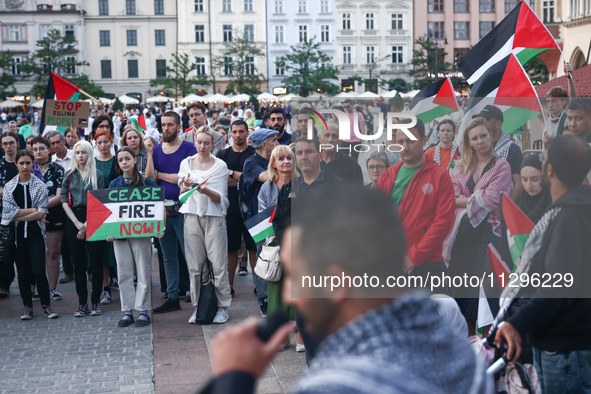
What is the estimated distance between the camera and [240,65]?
233 feet

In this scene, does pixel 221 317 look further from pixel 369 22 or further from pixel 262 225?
pixel 369 22

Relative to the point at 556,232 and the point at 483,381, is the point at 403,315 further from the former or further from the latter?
the point at 556,232

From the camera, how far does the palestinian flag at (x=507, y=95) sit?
475 centimetres

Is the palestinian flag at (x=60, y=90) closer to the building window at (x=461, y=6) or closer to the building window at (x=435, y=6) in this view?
the building window at (x=435, y=6)

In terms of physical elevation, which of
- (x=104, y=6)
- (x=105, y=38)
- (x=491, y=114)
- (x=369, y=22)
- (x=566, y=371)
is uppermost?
(x=104, y=6)

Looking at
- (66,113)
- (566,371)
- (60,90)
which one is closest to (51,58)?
(60,90)

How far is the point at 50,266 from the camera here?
873cm

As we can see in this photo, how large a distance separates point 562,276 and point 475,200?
1.41 metres

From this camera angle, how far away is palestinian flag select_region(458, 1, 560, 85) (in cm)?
590

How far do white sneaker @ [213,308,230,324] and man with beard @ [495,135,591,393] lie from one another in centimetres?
427

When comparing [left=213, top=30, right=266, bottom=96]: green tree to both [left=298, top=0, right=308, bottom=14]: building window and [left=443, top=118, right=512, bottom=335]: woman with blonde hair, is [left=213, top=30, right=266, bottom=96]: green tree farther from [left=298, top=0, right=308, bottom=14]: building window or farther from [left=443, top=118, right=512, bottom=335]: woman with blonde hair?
[left=443, top=118, right=512, bottom=335]: woman with blonde hair

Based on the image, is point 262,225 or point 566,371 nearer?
point 566,371

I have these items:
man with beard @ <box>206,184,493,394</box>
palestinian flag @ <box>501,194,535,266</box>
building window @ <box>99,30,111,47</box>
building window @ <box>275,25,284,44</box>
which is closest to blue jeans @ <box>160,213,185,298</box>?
palestinian flag @ <box>501,194,535,266</box>

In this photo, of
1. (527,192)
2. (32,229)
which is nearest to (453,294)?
(527,192)
